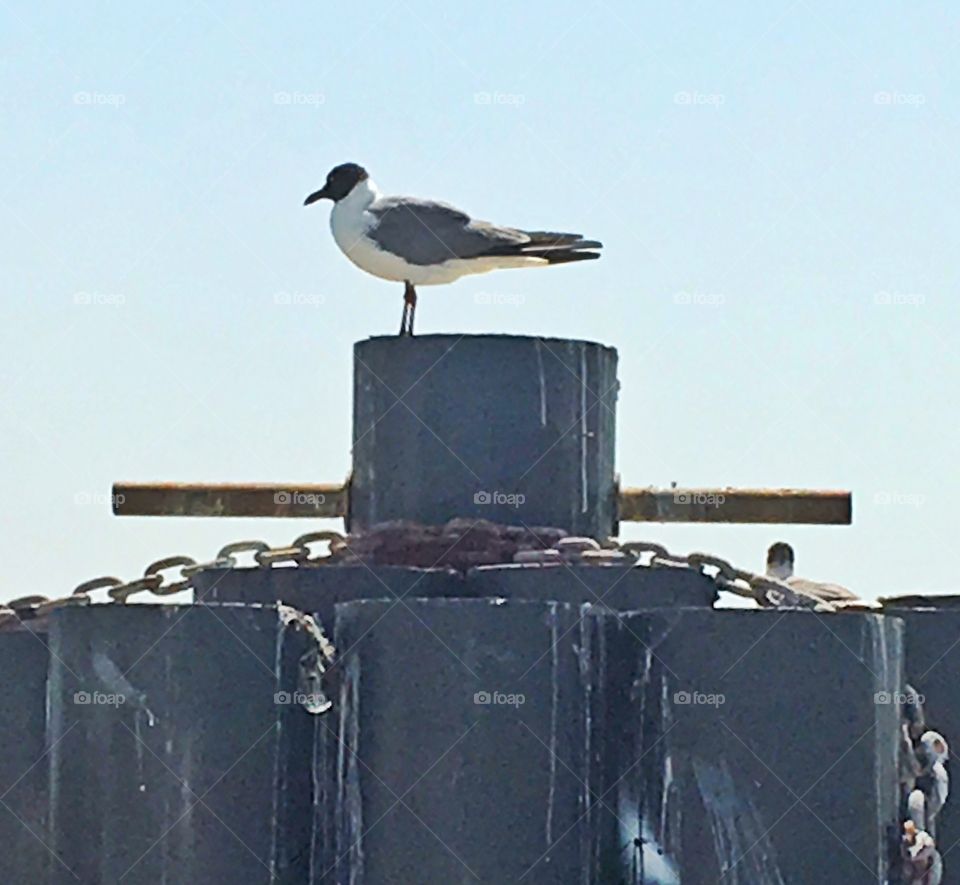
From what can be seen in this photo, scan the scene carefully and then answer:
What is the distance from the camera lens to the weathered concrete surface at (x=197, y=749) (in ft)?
17.4

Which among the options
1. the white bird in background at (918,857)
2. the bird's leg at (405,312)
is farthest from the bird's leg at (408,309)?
the white bird in background at (918,857)

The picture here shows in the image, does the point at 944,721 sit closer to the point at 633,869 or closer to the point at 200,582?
the point at 633,869

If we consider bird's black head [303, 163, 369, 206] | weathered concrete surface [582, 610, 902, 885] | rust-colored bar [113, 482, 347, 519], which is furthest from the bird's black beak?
weathered concrete surface [582, 610, 902, 885]

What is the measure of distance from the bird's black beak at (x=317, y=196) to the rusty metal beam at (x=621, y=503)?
89.9 inches

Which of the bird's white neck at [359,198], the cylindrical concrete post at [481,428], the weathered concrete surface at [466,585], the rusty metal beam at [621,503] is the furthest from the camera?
the bird's white neck at [359,198]

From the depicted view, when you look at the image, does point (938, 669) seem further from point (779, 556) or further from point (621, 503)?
point (779, 556)

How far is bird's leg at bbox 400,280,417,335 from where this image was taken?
7.64 metres

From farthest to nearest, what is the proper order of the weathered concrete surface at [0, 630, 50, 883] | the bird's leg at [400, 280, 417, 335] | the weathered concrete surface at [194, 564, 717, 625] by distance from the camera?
1. the bird's leg at [400, 280, 417, 335]
2. the weathered concrete surface at [0, 630, 50, 883]
3. the weathered concrete surface at [194, 564, 717, 625]

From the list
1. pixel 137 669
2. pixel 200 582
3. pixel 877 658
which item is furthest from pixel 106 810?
pixel 877 658

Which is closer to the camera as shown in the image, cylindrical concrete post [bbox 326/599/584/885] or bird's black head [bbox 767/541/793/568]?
cylindrical concrete post [bbox 326/599/584/885]

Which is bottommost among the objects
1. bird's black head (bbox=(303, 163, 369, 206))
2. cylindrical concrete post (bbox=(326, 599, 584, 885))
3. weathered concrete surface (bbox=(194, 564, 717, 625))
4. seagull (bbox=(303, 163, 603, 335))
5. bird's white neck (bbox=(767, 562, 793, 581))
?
cylindrical concrete post (bbox=(326, 599, 584, 885))

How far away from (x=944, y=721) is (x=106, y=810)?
7.75ft

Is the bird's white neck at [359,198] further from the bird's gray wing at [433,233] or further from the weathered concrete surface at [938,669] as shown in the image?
the weathered concrete surface at [938,669]

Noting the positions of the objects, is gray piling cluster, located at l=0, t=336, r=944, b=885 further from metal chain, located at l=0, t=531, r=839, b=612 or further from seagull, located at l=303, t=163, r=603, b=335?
seagull, located at l=303, t=163, r=603, b=335
